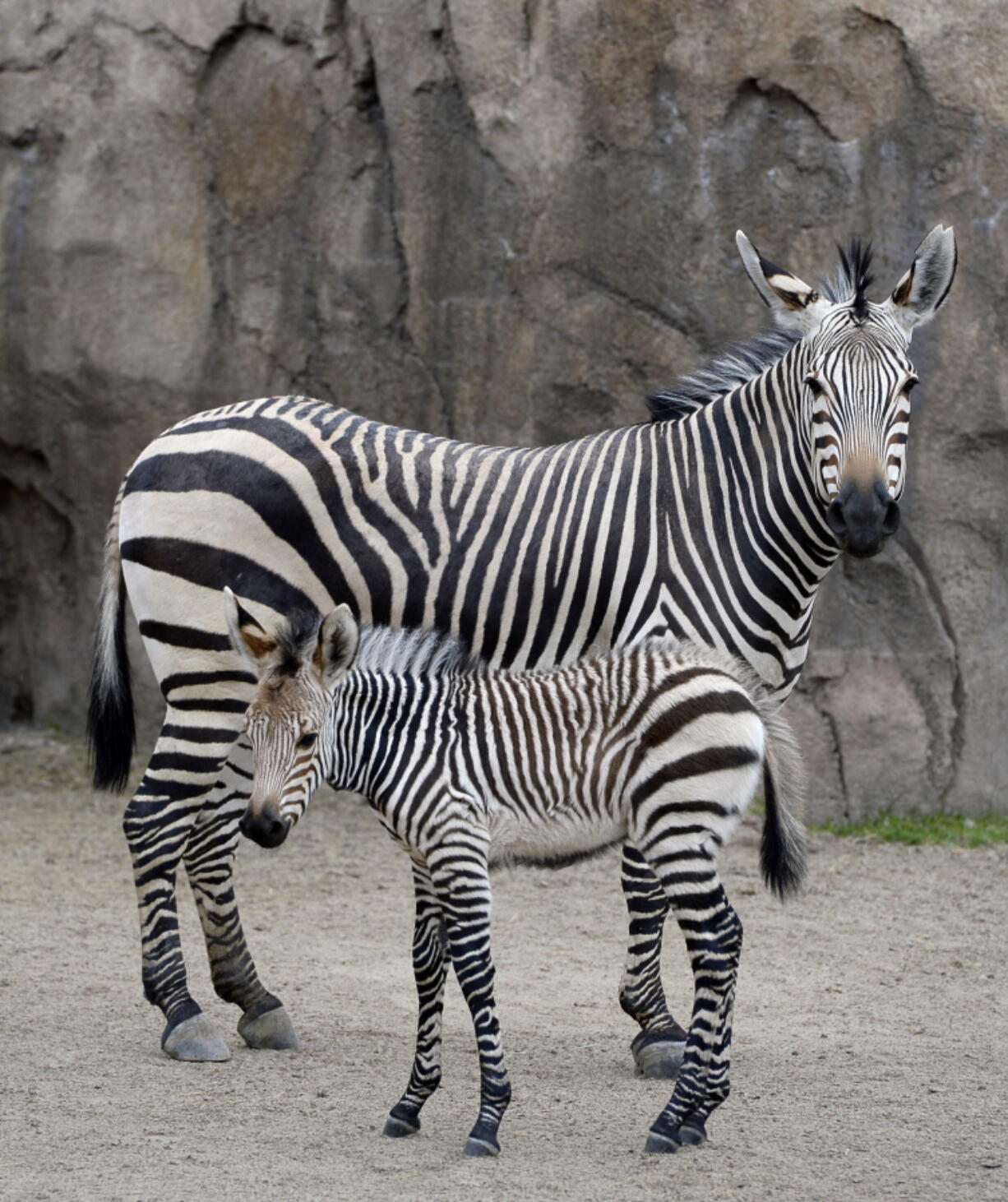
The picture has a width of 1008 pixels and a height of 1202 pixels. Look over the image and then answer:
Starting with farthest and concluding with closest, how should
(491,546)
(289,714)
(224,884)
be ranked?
(224,884) → (491,546) → (289,714)

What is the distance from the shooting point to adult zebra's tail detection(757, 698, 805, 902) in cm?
482

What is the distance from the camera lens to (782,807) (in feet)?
15.8

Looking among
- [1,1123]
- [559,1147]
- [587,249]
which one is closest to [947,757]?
[587,249]

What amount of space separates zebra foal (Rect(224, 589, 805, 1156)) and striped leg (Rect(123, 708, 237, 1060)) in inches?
47.4

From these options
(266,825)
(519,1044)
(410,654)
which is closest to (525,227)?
(410,654)

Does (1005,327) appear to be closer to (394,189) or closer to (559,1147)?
(394,189)

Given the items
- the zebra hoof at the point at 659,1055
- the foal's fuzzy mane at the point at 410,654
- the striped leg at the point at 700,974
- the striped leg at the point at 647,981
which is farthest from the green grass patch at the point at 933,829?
the foal's fuzzy mane at the point at 410,654

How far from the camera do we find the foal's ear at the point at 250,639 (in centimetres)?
463

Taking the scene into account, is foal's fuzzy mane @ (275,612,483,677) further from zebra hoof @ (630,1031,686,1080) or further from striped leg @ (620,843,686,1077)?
zebra hoof @ (630,1031,686,1080)

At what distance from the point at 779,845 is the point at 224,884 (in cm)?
239

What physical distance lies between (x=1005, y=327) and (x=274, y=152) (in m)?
4.62

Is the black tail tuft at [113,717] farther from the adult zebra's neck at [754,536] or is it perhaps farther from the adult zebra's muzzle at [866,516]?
the adult zebra's muzzle at [866,516]

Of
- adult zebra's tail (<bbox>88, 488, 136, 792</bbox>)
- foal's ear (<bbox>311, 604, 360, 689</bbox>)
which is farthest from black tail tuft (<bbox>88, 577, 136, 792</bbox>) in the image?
foal's ear (<bbox>311, 604, 360, 689</bbox>)

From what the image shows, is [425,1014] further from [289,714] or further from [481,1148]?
[289,714]
